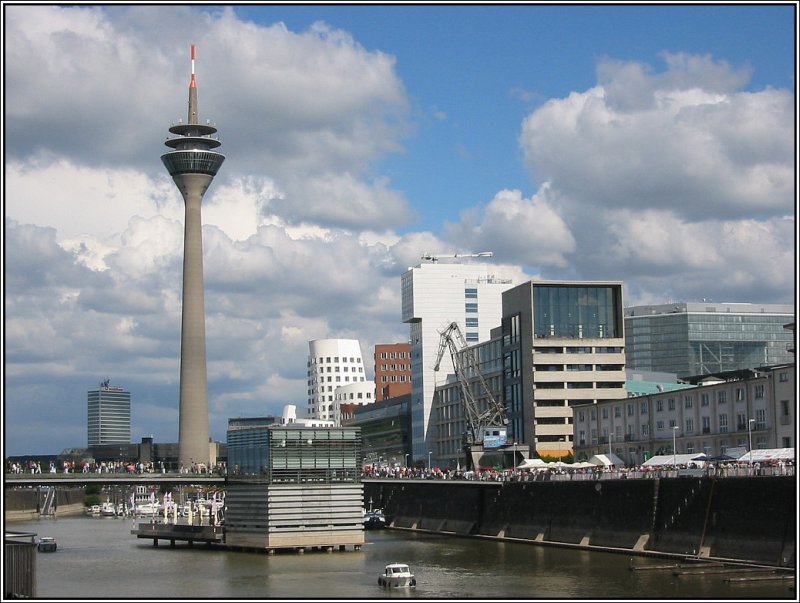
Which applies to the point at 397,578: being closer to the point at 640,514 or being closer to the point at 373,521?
the point at 640,514

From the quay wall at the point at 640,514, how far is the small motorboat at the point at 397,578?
22.7 meters

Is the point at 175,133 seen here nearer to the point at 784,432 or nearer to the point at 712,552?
the point at 784,432

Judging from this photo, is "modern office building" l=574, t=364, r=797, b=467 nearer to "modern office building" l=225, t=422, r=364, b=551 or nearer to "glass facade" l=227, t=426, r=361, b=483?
"glass facade" l=227, t=426, r=361, b=483

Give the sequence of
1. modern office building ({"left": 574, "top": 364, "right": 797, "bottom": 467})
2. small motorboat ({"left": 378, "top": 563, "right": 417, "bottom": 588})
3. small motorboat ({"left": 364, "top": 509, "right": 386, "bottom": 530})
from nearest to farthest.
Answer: small motorboat ({"left": 378, "top": 563, "right": 417, "bottom": 588}) → modern office building ({"left": 574, "top": 364, "right": 797, "bottom": 467}) → small motorboat ({"left": 364, "top": 509, "right": 386, "bottom": 530})

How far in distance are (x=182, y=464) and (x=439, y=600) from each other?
114 m

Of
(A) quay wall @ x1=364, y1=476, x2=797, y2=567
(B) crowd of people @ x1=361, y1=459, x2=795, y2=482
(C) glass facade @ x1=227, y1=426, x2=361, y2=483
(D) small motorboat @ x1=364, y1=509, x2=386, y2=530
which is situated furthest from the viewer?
(D) small motorboat @ x1=364, y1=509, x2=386, y2=530

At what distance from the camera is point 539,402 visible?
182625 mm

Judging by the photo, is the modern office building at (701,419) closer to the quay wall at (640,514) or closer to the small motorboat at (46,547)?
the quay wall at (640,514)

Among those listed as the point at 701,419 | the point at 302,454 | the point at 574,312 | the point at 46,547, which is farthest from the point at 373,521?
the point at 302,454

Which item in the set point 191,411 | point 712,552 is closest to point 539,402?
point 191,411

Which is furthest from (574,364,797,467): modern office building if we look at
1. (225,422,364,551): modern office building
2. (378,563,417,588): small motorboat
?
(378,563,417,588): small motorboat

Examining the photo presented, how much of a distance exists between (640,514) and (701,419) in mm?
40077

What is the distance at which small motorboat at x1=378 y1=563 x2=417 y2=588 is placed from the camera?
3142 inches

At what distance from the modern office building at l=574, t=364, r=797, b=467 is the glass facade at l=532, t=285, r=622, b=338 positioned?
49.7ft
